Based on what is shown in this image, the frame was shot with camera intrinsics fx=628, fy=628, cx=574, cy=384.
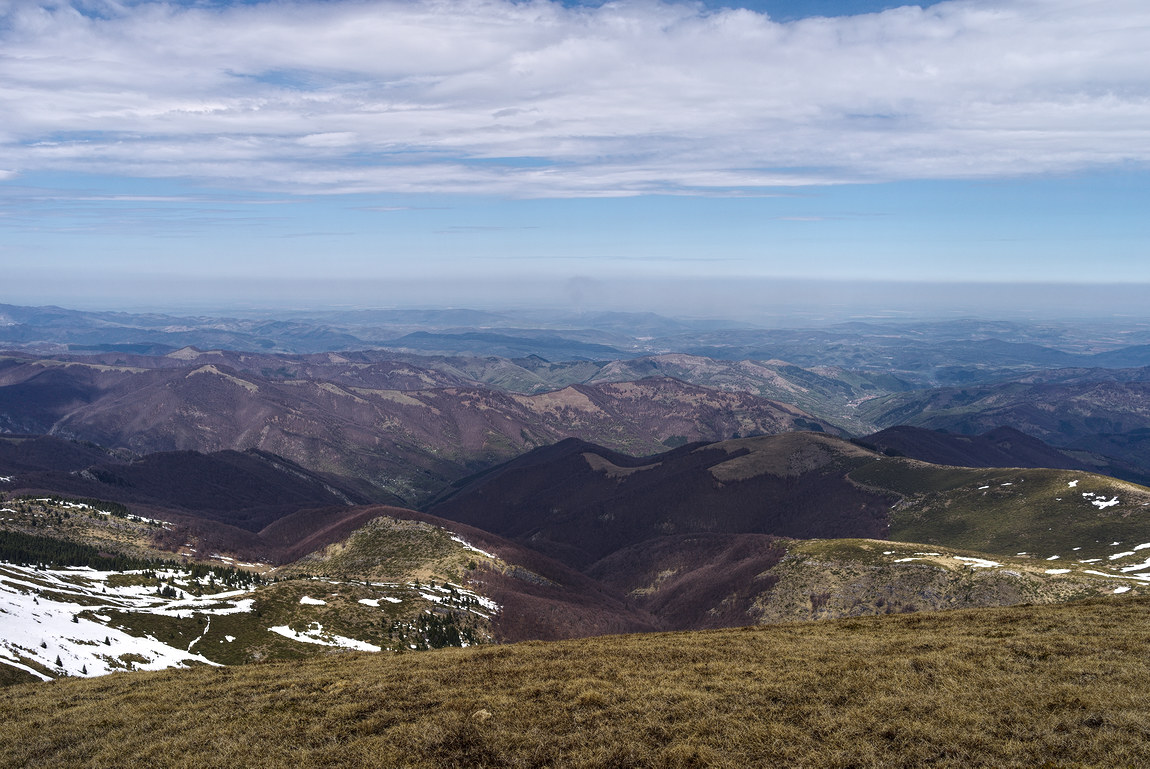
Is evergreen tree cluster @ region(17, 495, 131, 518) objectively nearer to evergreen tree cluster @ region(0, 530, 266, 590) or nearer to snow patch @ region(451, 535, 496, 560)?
evergreen tree cluster @ region(0, 530, 266, 590)

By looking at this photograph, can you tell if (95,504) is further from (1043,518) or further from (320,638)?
(1043,518)

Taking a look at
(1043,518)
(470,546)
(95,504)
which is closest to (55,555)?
(95,504)

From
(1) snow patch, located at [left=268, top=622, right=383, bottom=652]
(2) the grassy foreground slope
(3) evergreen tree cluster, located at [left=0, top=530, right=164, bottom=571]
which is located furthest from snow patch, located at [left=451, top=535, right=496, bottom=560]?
(2) the grassy foreground slope

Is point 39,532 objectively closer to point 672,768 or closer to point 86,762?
point 86,762

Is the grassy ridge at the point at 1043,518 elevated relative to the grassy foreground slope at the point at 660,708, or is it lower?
lower

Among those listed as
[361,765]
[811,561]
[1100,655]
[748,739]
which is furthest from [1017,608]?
[811,561]

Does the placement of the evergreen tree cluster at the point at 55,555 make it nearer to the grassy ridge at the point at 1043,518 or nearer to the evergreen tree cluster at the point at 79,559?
the evergreen tree cluster at the point at 79,559

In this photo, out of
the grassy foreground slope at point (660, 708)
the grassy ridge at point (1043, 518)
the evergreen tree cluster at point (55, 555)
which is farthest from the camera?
the grassy ridge at point (1043, 518)

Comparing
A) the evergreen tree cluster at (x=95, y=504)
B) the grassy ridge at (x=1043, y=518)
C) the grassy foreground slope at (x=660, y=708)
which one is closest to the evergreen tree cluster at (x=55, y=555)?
the evergreen tree cluster at (x=95, y=504)
